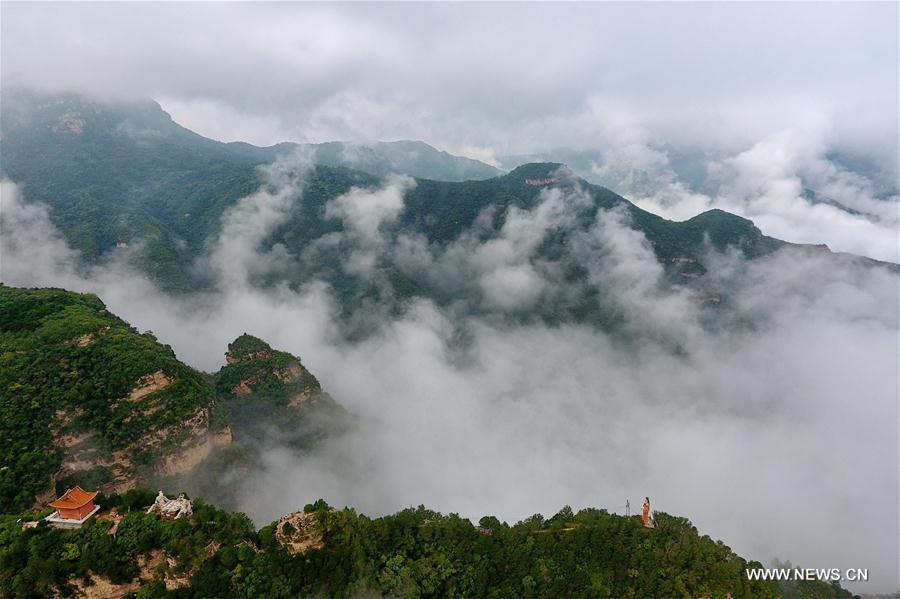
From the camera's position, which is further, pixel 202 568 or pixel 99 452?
pixel 99 452

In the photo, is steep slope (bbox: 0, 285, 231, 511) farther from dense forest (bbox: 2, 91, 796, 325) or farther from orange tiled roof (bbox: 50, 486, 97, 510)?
dense forest (bbox: 2, 91, 796, 325)

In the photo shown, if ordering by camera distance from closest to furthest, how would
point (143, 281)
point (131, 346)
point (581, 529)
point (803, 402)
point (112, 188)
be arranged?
1. point (581, 529)
2. point (131, 346)
3. point (143, 281)
4. point (803, 402)
5. point (112, 188)

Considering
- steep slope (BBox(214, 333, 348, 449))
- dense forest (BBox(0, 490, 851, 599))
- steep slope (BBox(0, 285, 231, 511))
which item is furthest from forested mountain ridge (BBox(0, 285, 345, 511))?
steep slope (BBox(214, 333, 348, 449))

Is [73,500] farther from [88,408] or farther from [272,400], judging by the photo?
[272,400]

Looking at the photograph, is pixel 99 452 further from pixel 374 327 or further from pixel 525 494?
pixel 374 327

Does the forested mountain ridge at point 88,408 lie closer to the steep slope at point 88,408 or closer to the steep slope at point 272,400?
the steep slope at point 88,408

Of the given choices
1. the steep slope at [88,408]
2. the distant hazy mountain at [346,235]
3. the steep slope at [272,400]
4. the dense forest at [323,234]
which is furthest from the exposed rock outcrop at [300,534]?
the distant hazy mountain at [346,235]

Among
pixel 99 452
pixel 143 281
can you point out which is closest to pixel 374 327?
pixel 143 281

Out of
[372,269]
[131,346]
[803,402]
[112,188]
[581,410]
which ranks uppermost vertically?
[112,188]

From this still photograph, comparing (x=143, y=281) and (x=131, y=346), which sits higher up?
(x=143, y=281)
